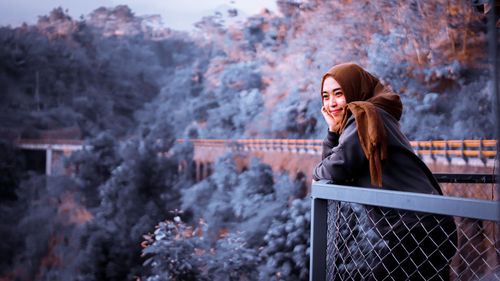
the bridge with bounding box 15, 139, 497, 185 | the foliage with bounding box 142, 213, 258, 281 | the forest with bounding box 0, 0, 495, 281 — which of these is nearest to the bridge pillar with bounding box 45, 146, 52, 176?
the bridge with bounding box 15, 139, 497, 185

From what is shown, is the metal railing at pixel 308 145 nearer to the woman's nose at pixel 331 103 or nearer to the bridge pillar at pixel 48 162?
the bridge pillar at pixel 48 162

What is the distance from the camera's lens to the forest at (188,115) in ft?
19.3

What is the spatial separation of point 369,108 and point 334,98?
→ 357mm

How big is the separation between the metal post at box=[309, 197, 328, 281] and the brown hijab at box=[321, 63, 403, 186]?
207 mm

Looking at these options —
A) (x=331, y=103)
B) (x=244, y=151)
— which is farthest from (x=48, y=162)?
(x=331, y=103)

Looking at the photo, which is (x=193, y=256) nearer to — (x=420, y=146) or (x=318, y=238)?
(x=420, y=146)

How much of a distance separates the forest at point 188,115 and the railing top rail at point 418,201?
14.9 feet

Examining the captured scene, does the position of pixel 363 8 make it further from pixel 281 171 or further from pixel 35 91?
pixel 35 91

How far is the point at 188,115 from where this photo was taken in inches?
304

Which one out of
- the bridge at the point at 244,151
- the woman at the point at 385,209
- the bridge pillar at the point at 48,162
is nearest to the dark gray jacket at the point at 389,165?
the woman at the point at 385,209

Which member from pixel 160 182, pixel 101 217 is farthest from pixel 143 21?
pixel 101 217

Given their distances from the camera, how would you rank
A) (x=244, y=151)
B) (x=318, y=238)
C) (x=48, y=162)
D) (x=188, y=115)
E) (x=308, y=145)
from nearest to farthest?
(x=318, y=238), (x=308, y=145), (x=48, y=162), (x=244, y=151), (x=188, y=115)

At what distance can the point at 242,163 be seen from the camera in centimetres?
714

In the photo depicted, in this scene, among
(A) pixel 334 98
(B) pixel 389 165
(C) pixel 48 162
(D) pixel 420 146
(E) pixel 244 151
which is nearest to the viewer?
(B) pixel 389 165
